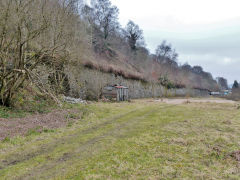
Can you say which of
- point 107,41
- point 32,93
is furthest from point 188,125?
point 107,41

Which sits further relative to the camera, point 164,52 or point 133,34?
point 164,52

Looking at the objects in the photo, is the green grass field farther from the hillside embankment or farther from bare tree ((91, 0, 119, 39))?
bare tree ((91, 0, 119, 39))

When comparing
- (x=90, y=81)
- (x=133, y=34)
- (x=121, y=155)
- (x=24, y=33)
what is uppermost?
(x=133, y=34)

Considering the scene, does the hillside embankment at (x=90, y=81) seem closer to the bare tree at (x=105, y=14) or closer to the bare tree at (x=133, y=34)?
the bare tree at (x=105, y=14)

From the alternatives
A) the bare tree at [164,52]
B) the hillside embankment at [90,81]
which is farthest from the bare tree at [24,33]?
the bare tree at [164,52]

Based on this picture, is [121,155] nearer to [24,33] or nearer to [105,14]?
[24,33]

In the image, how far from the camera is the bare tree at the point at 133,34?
135 feet

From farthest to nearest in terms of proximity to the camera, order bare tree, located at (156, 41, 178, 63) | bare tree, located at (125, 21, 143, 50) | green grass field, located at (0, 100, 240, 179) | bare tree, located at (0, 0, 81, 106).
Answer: bare tree, located at (156, 41, 178, 63) < bare tree, located at (125, 21, 143, 50) < bare tree, located at (0, 0, 81, 106) < green grass field, located at (0, 100, 240, 179)

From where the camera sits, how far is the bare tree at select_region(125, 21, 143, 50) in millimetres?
41156

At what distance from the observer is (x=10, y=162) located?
12.3ft

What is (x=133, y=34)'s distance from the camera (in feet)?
136

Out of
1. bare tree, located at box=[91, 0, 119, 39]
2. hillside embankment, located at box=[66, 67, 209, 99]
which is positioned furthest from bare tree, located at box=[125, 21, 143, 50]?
hillside embankment, located at box=[66, 67, 209, 99]

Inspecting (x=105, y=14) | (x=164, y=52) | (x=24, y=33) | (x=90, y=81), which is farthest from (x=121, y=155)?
(x=164, y=52)

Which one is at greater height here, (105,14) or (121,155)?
(105,14)
